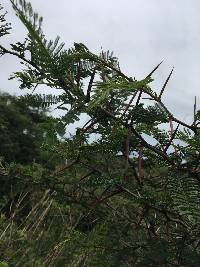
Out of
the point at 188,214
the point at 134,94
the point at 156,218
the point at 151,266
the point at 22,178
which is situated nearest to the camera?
the point at 188,214

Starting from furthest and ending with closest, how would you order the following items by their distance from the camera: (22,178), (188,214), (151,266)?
(22,178) → (151,266) → (188,214)

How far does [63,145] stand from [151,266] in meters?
0.49

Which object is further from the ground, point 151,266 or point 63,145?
point 63,145

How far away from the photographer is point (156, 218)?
1.58m

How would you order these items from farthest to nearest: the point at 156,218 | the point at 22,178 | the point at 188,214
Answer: the point at 22,178, the point at 156,218, the point at 188,214

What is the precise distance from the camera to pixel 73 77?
1257 millimetres

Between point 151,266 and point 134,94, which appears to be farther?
point 151,266

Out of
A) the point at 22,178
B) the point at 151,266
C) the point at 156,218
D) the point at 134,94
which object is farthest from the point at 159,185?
the point at 22,178

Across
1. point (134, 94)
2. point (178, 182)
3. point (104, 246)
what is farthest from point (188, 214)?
point (104, 246)

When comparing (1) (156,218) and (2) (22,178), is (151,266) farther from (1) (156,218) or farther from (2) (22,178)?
(2) (22,178)

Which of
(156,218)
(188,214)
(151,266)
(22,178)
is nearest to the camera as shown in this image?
(188,214)

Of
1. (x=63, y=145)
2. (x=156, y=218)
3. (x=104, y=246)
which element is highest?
(x=63, y=145)

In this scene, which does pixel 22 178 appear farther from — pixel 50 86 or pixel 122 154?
pixel 50 86

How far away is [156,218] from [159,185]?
15 cm
